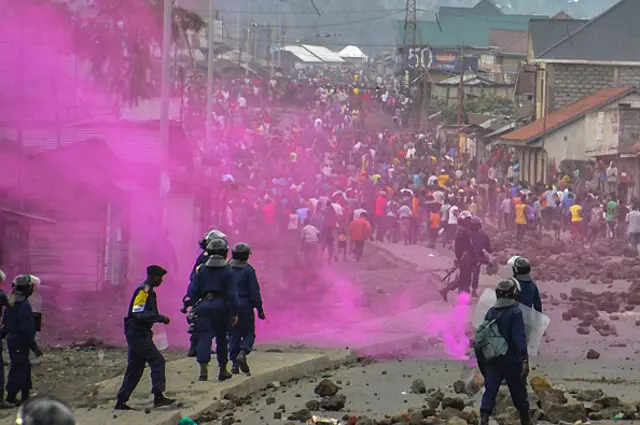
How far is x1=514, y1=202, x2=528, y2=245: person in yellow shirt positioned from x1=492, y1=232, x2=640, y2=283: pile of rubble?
0.67ft

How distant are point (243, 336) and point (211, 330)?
33.6 inches

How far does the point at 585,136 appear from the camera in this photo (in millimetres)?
47750

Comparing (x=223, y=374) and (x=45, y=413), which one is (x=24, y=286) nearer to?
(x=223, y=374)

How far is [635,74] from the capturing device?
57.6 m

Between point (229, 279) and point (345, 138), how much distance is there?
4299 cm

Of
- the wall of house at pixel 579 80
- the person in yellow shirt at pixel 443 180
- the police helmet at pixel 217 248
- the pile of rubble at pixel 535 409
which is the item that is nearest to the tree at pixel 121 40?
the person in yellow shirt at pixel 443 180

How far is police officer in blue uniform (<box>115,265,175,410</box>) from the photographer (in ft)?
37.3

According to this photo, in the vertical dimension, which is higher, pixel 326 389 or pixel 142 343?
pixel 142 343

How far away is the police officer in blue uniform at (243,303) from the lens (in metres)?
13.2

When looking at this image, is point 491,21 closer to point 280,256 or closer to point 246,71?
point 246,71

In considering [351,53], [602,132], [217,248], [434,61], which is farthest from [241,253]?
[351,53]

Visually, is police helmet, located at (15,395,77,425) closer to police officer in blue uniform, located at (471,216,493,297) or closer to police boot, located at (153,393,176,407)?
police boot, located at (153,393,176,407)

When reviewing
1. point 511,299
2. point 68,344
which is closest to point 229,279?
point 511,299

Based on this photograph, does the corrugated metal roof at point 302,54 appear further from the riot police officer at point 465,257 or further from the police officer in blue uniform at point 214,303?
the police officer in blue uniform at point 214,303
